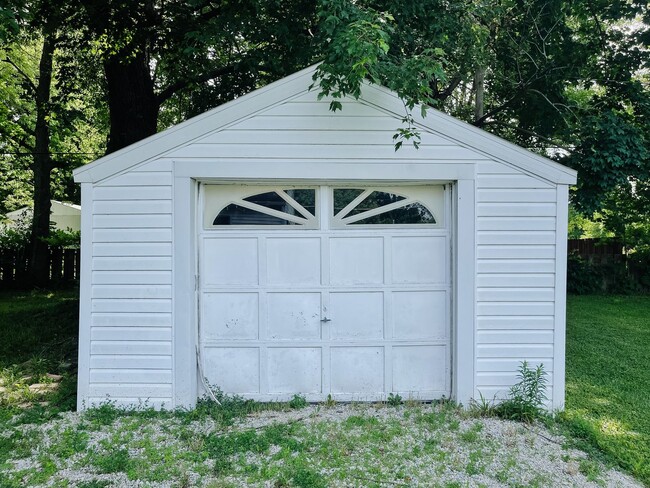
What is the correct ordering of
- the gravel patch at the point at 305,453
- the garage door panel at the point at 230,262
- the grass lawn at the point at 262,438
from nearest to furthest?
the gravel patch at the point at 305,453 → the grass lawn at the point at 262,438 → the garage door panel at the point at 230,262

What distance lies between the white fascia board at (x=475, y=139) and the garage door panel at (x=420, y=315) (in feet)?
4.79

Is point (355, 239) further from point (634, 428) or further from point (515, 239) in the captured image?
point (634, 428)

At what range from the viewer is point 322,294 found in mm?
4934

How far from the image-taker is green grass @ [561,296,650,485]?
162 inches

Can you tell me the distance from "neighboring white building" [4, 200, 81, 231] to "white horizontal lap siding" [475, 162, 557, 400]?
13.0m

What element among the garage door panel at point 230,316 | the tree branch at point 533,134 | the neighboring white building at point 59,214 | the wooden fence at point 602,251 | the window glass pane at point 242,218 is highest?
the tree branch at point 533,134

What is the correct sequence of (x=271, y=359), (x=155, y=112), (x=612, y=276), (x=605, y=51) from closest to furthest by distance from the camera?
(x=271, y=359) → (x=605, y=51) → (x=155, y=112) → (x=612, y=276)

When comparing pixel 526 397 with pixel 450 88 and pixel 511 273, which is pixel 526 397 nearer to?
pixel 511 273

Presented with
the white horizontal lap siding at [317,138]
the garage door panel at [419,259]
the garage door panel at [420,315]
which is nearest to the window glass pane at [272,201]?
the white horizontal lap siding at [317,138]

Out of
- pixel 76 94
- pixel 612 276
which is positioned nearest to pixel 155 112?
pixel 76 94

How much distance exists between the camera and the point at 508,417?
457 centimetres

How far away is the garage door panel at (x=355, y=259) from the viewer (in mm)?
4930

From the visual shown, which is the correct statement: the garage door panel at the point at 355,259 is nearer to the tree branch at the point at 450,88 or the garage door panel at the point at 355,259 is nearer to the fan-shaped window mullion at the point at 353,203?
the fan-shaped window mullion at the point at 353,203

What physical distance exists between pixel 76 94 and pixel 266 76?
464 cm
